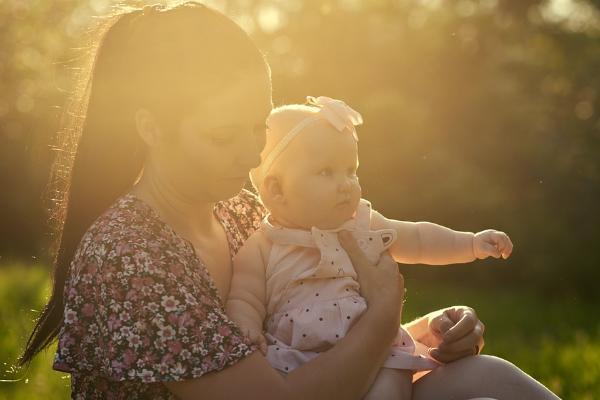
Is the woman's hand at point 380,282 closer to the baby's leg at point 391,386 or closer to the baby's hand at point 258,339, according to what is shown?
the baby's leg at point 391,386

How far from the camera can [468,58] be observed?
12.9 meters

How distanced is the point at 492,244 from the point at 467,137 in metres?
8.85

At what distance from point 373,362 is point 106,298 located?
2.57 ft

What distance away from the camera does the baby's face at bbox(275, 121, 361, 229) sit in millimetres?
2959

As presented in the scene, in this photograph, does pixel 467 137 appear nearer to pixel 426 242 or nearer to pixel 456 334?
pixel 426 242

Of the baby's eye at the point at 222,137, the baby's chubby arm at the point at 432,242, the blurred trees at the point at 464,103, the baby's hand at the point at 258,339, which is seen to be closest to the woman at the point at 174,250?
the baby's eye at the point at 222,137

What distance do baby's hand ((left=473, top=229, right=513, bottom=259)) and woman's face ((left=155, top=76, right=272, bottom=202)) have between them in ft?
2.81

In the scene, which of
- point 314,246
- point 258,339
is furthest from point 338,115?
point 258,339

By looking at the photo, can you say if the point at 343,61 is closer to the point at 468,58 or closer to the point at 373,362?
the point at 468,58

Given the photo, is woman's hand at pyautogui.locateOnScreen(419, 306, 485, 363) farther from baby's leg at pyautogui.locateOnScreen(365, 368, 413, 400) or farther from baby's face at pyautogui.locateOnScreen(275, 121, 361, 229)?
baby's face at pyautogui.locateOnScreen(275, 121, 361, 229)

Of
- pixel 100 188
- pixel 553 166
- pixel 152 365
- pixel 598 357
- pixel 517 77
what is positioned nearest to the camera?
pixel 152 365

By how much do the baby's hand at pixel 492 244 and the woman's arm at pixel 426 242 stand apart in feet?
0.11

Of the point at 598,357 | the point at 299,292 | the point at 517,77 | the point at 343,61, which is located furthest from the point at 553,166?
the point at 299,292

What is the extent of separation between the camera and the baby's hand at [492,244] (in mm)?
3109
